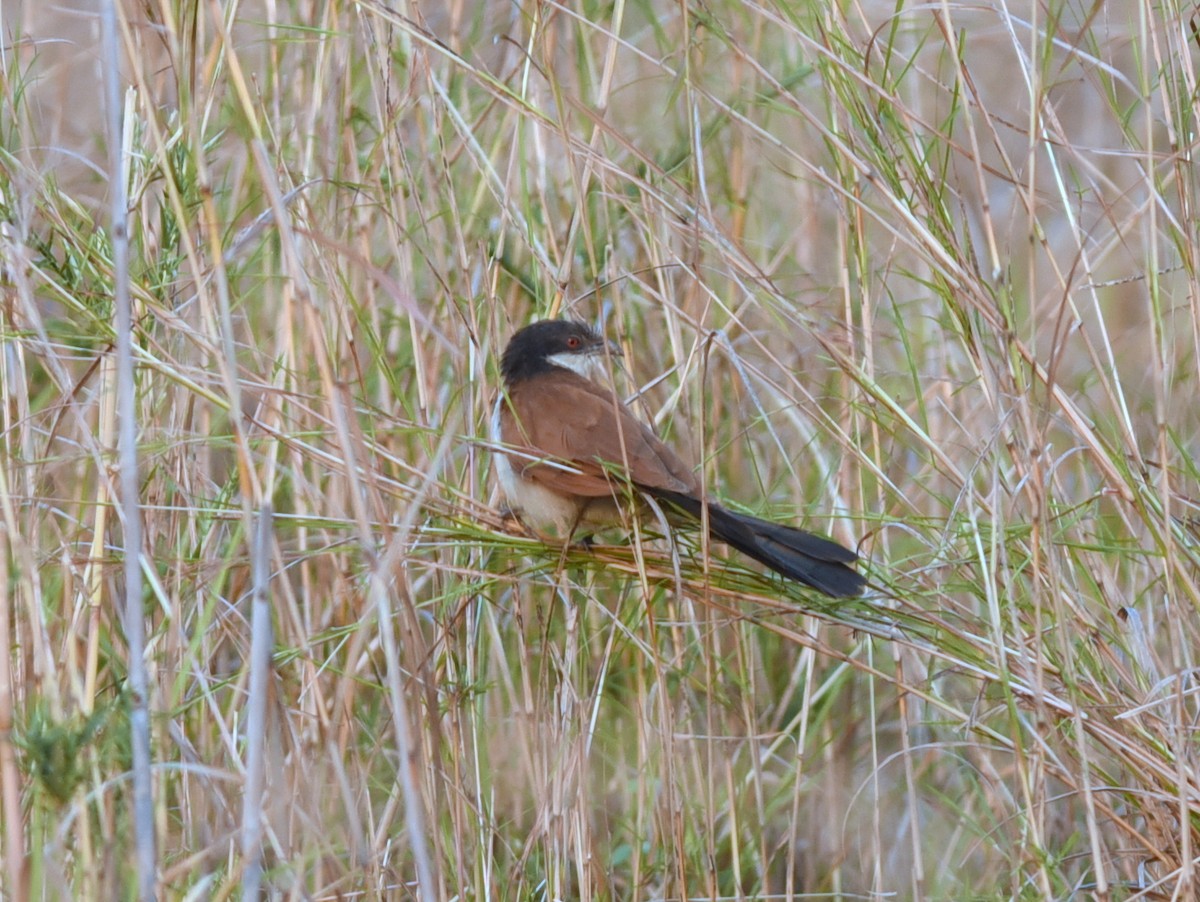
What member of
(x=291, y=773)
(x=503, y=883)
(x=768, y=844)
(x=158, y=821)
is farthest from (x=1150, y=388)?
(x=158, y=821)

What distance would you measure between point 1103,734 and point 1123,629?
0.28 metres

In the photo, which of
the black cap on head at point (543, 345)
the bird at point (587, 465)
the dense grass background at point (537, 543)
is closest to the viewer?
the dense grass background at point (537, 543)

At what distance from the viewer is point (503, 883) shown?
233cm

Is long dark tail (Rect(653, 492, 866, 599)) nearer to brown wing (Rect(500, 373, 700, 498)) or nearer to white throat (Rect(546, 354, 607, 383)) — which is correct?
brown wing (Rect(500, 373, 700, 498))

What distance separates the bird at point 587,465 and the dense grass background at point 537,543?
9 centimetres

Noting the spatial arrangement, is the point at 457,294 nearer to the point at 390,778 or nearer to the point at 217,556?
the point at 217,556

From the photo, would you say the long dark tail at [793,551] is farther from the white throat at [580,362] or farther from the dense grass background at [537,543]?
the white throat at [580,362]

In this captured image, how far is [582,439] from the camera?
2.25 meters

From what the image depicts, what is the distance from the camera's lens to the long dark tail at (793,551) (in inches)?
68.0

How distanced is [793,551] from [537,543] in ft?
1.32

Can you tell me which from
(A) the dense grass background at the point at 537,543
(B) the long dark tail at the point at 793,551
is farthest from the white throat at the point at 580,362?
(B) the long dark tail at the point at 793,551

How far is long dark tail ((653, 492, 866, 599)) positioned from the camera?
1728 millimetres

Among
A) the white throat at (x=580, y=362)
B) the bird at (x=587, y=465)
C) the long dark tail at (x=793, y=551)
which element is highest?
the white throat at (x=580, y=362)

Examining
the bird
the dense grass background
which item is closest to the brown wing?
the bird
